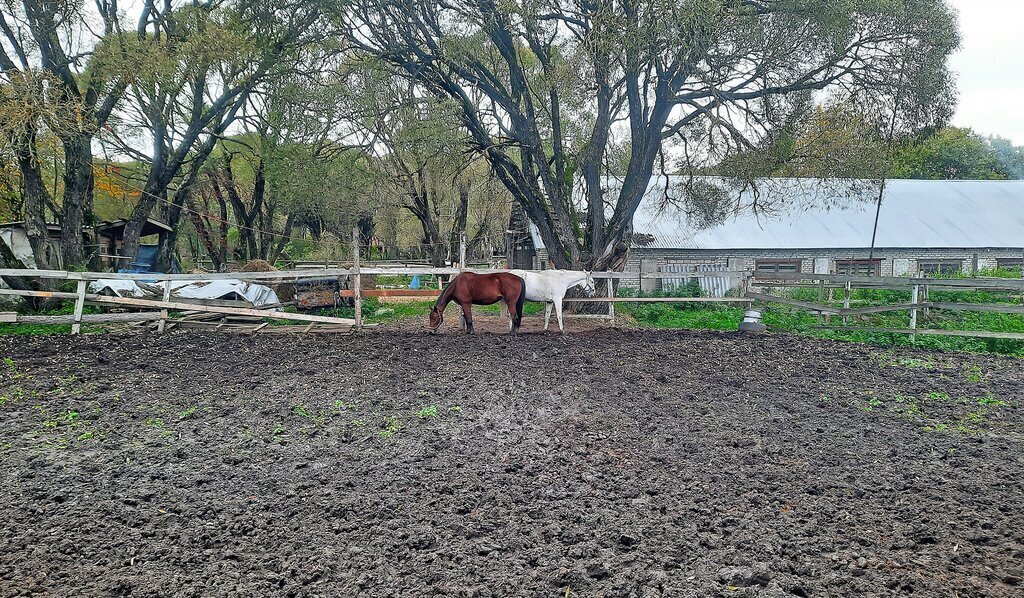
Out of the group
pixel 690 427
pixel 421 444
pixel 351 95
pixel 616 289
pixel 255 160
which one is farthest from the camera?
pixel 255 160

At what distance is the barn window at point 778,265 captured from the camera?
71.2 ft

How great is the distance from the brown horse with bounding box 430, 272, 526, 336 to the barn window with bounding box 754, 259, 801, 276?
13.9 m

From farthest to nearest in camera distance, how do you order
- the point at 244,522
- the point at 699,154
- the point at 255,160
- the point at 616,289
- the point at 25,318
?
the point at 255,160 < the point at 616,289 < the point at 699,154 < the point at 25,318 < the point at 244,522

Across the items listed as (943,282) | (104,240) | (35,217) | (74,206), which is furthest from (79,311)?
(943,282)

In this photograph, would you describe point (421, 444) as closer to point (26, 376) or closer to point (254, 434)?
point (254, 434)

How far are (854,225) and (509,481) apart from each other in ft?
75.8

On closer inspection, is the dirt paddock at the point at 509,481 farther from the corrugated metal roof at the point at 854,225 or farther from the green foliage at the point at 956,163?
the green foliage at the point at 956,163

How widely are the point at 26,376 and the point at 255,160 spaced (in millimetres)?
18447

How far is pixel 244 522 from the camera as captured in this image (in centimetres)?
334

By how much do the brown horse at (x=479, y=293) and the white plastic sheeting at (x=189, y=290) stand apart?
12.6ft

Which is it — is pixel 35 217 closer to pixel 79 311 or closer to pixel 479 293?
pixel 79 311

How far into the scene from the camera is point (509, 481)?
3.94m

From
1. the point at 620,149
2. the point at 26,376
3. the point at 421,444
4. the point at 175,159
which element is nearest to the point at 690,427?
the point at 421,444

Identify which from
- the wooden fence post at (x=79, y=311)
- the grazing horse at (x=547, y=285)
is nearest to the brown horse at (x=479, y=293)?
the grazing horse at (x=547, y=285)
